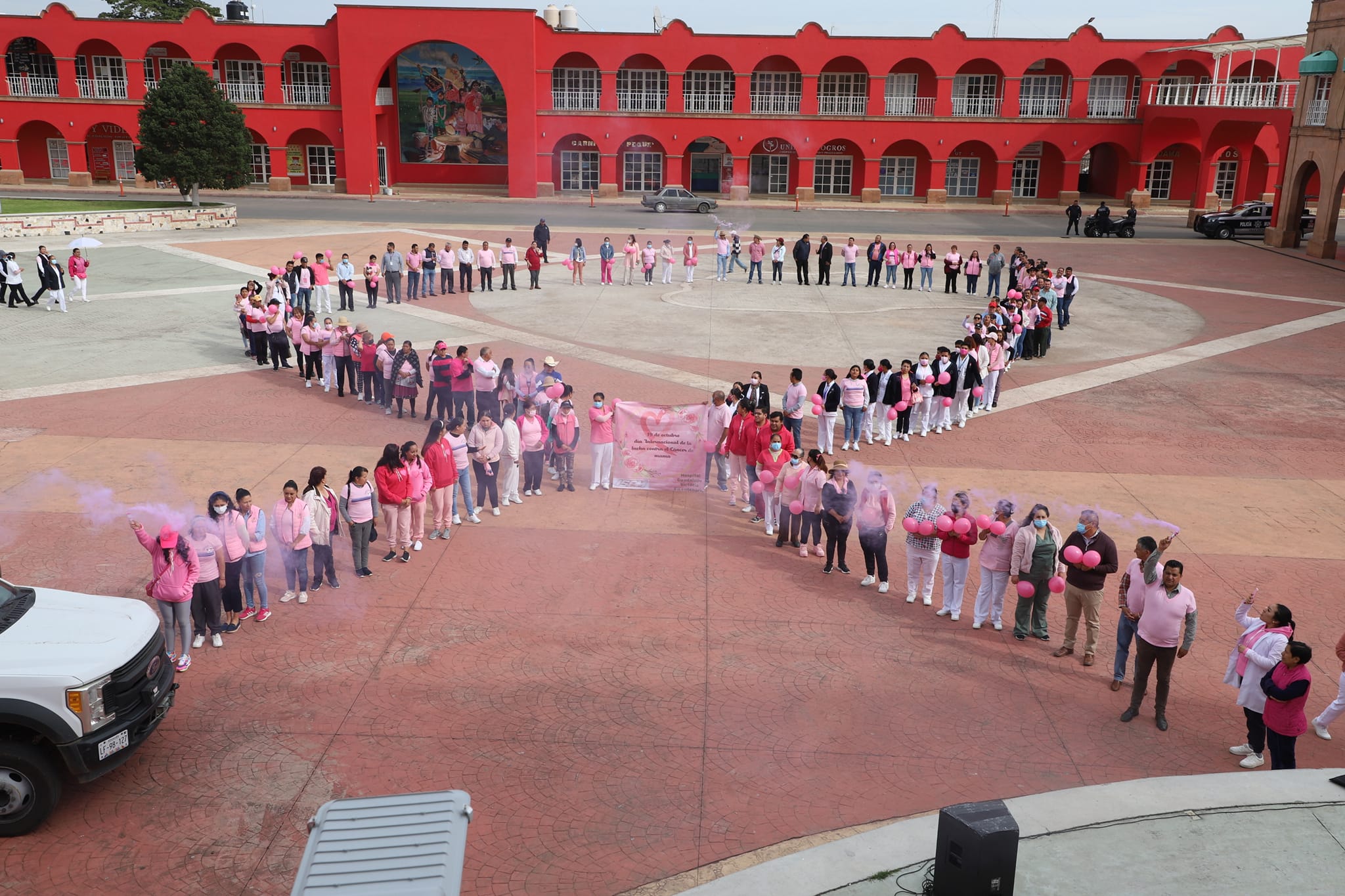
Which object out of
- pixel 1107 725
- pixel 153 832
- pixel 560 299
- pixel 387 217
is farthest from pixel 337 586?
pixel 387 217

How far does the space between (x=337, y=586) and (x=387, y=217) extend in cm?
3488

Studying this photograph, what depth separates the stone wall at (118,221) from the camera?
35.7 m

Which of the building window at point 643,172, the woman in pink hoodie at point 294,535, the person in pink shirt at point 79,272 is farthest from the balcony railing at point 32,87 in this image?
the woman in pink hoodie at point 294,535

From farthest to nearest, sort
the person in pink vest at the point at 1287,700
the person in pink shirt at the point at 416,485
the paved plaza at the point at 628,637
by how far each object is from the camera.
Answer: the person in pink shirt at the point at 416,485
the person in pink vest at the point at 1287,700
the paved plaza at the point at 628,637

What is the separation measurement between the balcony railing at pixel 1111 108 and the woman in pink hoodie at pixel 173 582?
175 feet

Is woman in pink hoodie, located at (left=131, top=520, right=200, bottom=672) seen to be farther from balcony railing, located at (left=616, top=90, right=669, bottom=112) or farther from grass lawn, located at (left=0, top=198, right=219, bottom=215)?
balcony railing, located at (left=616, top=90, right=669, bottom=112)

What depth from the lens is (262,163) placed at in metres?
55.2

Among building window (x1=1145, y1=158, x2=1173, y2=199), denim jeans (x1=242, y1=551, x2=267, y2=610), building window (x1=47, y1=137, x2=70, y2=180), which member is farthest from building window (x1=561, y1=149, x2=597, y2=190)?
denim jeans (x1=242, y1=551, x2=267, y2=610)

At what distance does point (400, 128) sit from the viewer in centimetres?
Result: 5572

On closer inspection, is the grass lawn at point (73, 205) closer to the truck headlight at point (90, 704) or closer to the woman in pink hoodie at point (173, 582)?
the woman in pink hoodie at point (173, 582)

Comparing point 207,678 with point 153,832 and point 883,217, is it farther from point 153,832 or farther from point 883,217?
point 883,217

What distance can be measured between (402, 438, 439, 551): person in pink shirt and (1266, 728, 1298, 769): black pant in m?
8.58

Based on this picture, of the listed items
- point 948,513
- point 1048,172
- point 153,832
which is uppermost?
point 1048,172

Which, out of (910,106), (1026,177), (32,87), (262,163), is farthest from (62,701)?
(32,87)
